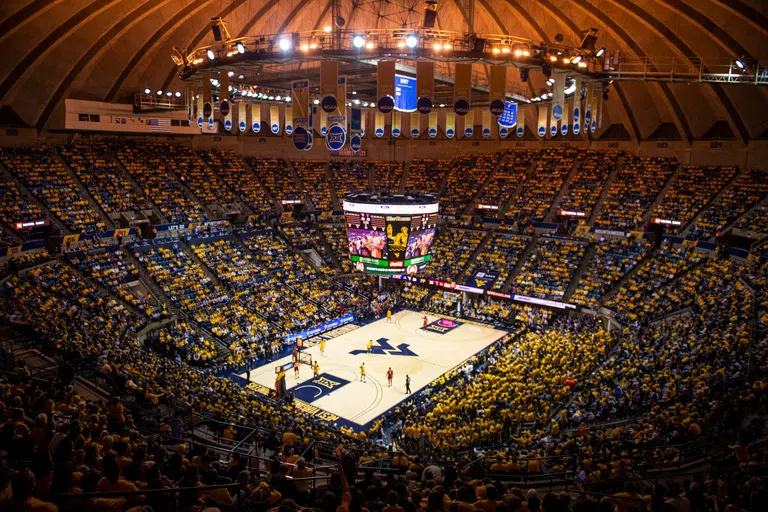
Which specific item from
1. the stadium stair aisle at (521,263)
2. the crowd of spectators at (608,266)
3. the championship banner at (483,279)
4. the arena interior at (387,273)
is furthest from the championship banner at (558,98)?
the championship banner at (483,279)

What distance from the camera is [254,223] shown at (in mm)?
45844

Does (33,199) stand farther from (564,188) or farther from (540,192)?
(564,188)

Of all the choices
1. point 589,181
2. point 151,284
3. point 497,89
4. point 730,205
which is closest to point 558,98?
point 497,89

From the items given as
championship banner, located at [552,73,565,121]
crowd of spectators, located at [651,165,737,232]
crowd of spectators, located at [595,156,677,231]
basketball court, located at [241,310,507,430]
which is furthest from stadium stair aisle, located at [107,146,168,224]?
crowd of spectators, located at [651,165,737,232]

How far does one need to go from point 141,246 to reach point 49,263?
6382 millimetres

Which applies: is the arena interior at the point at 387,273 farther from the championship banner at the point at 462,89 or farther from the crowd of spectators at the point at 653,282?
the crowd of spectators at the point at 653,282

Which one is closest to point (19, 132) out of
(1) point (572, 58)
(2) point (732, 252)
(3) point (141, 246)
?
(3) point (141, 246)

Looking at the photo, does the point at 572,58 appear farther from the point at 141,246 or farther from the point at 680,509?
the point at 141,246

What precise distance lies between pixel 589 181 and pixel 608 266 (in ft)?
37.9

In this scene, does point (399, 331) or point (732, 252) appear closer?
point (732, 252)

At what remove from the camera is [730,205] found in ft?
118

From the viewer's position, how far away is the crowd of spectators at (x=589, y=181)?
146 feet

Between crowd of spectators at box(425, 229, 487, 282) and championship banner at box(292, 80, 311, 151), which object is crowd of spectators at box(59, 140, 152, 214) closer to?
championship banner at box(292, 80, 311, 151)

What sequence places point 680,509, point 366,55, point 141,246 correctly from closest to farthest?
point 680,509 < point 366,55 < point 141,246
